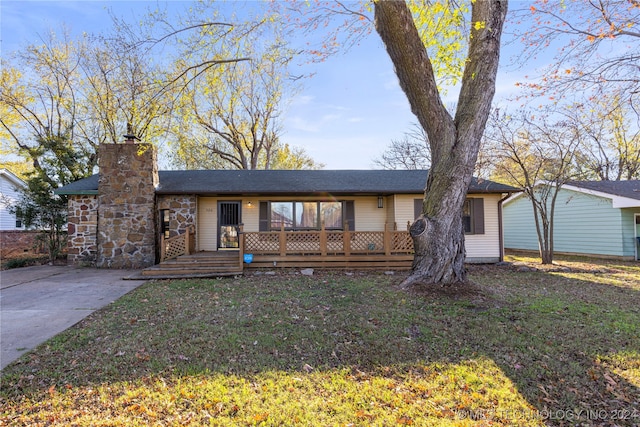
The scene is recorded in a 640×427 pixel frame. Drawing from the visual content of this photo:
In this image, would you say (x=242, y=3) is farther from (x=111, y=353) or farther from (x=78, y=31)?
(x=78, y=31)

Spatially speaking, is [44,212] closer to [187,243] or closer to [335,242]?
[187,243]

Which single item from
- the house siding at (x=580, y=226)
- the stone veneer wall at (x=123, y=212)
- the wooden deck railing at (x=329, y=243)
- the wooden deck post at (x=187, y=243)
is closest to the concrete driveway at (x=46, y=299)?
the stone veneer wall at (x=123, y=212)

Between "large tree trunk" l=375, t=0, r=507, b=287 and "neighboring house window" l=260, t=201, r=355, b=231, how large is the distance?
5362 mm

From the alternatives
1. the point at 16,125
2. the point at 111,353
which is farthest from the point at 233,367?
the point at 16,125

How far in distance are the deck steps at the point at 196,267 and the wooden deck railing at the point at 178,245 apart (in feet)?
1.14

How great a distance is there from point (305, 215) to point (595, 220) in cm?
1334

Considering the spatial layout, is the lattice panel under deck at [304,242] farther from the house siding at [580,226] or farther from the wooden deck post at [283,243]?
the house siding at [580,226]

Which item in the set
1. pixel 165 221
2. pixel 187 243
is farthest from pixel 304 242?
pixel 165 221

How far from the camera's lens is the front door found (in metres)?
10.8

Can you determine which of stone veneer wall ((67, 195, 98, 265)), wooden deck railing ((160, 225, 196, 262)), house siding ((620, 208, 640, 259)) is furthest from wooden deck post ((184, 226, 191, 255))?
house siding ((620, 208, 640, 259))

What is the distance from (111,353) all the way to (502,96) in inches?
481

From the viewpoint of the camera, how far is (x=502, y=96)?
32.6 feet

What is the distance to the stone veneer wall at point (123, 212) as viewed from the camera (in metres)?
9.61

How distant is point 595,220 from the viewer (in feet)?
43.7
